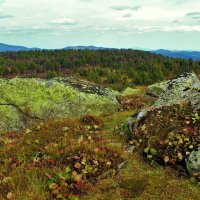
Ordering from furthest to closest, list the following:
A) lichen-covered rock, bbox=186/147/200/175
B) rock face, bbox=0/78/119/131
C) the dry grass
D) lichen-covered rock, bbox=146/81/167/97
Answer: lichen-covered rock, bbox=146/81/167/97
rock face, bbox=0/78/119/131
lichen-covered rock, bbox=186/147/200/175
the dry grass

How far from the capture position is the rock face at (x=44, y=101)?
56.9ft

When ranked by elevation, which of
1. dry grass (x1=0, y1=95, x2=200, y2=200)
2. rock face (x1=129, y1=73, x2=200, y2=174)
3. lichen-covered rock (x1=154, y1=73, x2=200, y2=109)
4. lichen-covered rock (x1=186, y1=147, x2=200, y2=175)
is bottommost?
dry grass (x1=0, y1=95, x2=200, y2=200)

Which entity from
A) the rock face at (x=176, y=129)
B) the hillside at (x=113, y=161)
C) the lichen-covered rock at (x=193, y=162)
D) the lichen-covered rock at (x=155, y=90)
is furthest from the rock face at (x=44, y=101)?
the lichen-covered rock at (x=193, y=162)

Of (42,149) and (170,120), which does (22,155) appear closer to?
(42,149)

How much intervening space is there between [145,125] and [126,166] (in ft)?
8.20

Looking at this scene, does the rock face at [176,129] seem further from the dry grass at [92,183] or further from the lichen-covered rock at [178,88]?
the lichen-covered rock at [178,88]

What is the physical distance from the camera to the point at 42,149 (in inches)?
374

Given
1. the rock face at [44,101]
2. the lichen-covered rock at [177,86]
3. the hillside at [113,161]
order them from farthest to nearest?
the rock face at [44,101] < the lichen-covered rock at [177,86] < the hillside at [113,161]

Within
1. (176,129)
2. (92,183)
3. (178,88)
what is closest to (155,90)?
(178,88)

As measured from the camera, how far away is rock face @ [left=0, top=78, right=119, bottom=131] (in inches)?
682

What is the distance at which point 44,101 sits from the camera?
18453 millimetres

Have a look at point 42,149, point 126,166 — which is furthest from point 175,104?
point 42,149

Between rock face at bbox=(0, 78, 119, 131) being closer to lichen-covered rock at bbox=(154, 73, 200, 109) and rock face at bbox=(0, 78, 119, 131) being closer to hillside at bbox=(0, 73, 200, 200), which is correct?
lichen-covered rock at bbox=(154, 73, 200, 109)

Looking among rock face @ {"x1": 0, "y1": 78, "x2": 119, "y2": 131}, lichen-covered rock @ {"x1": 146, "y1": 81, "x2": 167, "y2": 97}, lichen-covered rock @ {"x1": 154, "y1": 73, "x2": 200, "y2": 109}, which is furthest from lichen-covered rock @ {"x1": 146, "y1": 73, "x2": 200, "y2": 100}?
lichen-covered rock @ {"x1": 146, "y1": 81, "x2": 167, "y2": 97}
